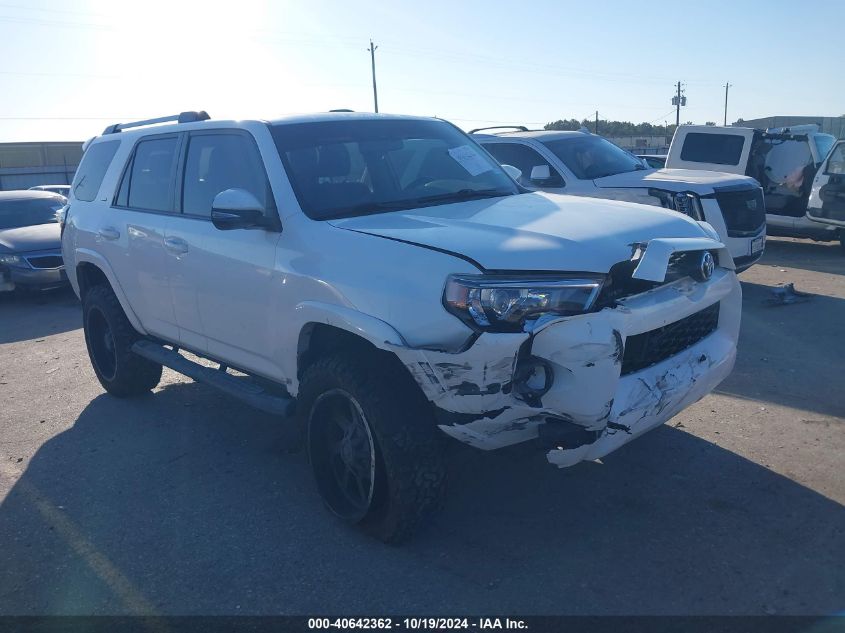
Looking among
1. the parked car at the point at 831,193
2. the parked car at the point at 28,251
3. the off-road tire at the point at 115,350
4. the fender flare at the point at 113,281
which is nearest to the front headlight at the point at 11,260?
the parked car at the point at 28,251

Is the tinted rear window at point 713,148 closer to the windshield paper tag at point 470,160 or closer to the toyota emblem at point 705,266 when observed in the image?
the windshield paper tag at point 470,160

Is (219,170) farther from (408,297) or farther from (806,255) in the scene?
(806,255)

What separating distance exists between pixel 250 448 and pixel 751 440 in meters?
3.15

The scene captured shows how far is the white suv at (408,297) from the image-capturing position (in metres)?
3.18

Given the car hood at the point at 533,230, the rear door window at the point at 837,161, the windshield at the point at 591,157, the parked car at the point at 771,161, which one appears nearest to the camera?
the car hood at the point at 533,230

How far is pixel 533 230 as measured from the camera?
358 centimetres

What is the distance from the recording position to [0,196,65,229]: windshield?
40.6 feet

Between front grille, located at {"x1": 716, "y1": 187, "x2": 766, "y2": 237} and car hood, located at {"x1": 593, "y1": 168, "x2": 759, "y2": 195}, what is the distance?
14 centimetres

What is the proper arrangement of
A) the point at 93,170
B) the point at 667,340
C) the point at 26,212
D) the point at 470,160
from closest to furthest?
the point at 667,340 → the point at 470,160 → the point at 93,170 → the point at 26,212

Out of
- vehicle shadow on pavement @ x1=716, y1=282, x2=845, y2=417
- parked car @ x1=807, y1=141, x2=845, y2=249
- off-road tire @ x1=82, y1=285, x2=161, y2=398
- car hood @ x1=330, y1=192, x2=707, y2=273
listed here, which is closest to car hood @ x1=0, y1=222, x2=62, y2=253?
off-road tire @ x1=82, y1=285, x2=161, y2=398

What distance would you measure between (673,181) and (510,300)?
664cm

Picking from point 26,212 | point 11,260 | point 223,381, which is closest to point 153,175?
point 223,381

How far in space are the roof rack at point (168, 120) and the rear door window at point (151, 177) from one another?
0.18 meters

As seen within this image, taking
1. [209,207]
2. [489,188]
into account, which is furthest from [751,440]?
[209,207]
